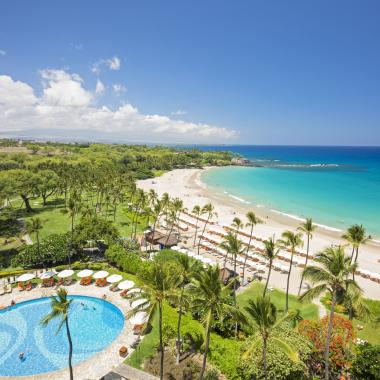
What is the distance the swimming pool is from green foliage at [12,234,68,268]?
7.29m

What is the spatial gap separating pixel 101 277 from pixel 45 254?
9.62m

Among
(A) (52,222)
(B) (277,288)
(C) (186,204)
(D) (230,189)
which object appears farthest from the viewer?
(D) (230,189)

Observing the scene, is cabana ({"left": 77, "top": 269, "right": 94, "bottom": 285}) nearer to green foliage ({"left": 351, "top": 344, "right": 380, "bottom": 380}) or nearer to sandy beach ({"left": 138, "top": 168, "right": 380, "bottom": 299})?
sandy beach ({"left": 138, "top": 168, "right": 380, "bottom": 299})

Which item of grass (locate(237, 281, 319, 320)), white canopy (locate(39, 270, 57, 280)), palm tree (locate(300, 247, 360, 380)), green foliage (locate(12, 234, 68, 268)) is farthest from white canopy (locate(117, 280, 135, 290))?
palm tree (locate(300, 247, 360, 380))

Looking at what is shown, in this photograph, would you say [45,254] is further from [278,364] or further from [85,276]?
[278,364]

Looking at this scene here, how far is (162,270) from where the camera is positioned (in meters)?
15.8

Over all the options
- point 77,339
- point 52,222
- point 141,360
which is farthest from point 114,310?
point 52,222

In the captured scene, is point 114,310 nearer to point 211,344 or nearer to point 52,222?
point 211,344

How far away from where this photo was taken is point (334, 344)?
18.3 meters

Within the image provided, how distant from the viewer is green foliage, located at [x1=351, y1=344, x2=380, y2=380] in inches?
596

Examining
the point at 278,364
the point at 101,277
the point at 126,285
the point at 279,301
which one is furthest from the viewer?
the point at 101,277

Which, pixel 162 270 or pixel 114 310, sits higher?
pixel 162 270

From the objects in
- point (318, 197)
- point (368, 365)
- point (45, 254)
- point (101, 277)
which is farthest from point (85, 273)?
point (318, 197)

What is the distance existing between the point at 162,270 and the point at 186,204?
6048cm
